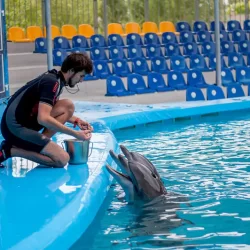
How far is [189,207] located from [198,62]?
33.9ft

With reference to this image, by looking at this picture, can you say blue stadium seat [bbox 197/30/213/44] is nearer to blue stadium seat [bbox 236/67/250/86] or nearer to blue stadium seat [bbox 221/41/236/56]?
blue stadium seat [bbox 221/41/236/56]

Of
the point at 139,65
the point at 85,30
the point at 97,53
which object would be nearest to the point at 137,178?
the point at 139,65

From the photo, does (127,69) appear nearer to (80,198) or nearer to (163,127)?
(163,127)

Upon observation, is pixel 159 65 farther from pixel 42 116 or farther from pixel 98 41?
pixel 42 116

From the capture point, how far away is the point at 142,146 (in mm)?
7988

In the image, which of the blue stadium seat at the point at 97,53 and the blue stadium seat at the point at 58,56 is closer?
the blue stadium seat at the point at 58,56

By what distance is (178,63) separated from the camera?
48.6ft

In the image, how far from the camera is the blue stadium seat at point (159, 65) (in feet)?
47.5

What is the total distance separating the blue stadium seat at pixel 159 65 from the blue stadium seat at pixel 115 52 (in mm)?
903

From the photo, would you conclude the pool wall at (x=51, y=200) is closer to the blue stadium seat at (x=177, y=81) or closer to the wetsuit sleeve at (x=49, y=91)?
the wetsuit sleeve at (x=49, y=91)

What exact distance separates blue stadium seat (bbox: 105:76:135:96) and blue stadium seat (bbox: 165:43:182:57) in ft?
12.5

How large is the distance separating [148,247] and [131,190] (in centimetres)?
76

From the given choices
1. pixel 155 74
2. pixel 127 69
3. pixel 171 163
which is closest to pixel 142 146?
pixel 171 163

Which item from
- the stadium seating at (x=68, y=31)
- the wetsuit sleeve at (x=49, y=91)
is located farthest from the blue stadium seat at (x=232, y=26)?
the wetsuit sleeve at (x=49, y=91)
